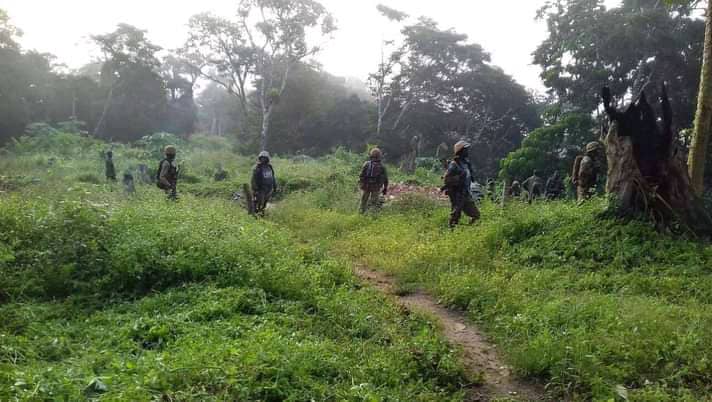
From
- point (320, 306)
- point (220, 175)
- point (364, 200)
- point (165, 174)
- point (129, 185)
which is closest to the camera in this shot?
point (320, 306)

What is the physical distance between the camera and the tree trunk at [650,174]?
7.29 m

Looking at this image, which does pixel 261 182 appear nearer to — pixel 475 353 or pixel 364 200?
pixel 364 200

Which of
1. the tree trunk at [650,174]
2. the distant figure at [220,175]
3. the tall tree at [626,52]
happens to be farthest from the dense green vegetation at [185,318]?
the tall tree at [626,52]

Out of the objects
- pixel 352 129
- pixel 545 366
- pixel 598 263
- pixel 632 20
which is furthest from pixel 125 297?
pixel 352 129

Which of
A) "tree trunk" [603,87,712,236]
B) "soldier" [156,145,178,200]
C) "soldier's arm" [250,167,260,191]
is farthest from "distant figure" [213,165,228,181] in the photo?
"tree trunk" [603,87,712,236]

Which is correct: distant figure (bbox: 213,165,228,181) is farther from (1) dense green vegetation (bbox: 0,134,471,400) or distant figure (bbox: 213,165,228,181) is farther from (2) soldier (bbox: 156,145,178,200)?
(1) dense green vegetation (bbox: 0,134,471,400)

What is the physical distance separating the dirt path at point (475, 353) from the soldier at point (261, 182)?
4.72 m

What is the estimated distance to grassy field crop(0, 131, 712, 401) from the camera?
3.56m

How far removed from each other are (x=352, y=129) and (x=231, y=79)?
856cm

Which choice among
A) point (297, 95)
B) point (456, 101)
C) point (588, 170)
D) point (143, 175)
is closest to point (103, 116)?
point (297, 95)

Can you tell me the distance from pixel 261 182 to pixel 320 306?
20.1 feet

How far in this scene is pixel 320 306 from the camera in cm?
502

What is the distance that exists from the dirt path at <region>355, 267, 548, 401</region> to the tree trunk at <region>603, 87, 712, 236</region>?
3.62 metres

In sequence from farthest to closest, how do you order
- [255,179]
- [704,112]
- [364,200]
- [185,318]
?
[364,200], [255,179], [704,112], [185,318]
